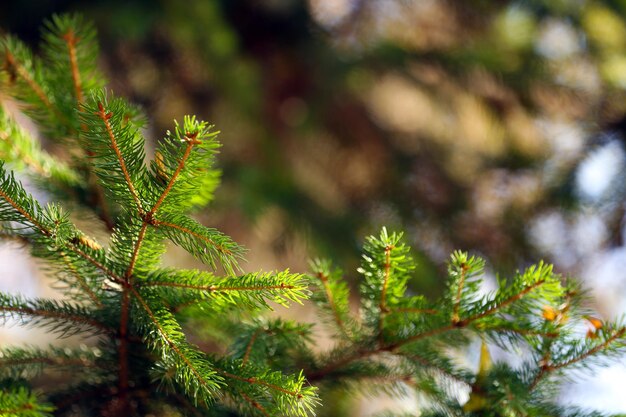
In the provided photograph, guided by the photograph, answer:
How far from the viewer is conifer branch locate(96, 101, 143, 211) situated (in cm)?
53

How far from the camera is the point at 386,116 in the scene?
2.14m

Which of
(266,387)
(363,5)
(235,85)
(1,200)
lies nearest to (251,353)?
(266,387)

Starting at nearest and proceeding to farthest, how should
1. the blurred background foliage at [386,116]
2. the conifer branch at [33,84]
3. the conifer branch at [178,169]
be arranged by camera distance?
the conifer branch at [178,169]
the conifer branch at [33,84]
the blurred background foliage at [386,116]

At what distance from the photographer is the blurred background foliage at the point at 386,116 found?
5.12 feet

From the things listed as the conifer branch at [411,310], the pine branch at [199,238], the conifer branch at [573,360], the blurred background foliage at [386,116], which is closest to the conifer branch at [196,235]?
the pine branch at [199,238]

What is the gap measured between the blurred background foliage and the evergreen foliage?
74 cm

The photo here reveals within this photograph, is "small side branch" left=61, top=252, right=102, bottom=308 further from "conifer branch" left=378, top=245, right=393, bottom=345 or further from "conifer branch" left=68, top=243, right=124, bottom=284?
"conifer branch" left=378, top=245, right=393, bottom=345

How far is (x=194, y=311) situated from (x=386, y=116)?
5.25 ft

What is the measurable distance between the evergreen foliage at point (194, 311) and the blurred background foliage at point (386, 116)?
74cm

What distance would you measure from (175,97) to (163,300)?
4.28 ft

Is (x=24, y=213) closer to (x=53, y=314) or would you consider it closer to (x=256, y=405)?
(x=53, y=314)

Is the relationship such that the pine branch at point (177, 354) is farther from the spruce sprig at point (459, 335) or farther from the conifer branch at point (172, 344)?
the spruce sprig at point (459, 335)

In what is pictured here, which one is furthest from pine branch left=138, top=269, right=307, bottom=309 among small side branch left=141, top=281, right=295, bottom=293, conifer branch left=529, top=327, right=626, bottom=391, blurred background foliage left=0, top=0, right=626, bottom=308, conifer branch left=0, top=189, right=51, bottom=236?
blurred background foliage left=0, top=0, right=626, bottom=308

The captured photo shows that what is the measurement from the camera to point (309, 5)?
1861 millimetres
